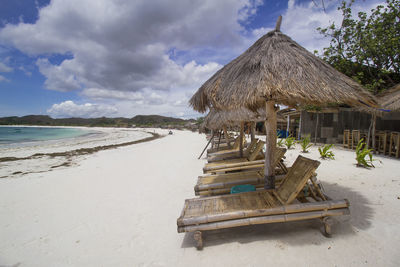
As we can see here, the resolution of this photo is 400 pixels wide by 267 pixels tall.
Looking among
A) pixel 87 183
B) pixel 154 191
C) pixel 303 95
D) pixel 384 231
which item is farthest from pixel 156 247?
pixel 87 183

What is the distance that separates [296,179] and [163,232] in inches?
87.8

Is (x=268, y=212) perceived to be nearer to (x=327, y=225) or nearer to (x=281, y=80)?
(x=327, y=225)

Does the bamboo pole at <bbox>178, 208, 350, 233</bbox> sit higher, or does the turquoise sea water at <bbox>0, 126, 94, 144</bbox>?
the bamboo pole at <bbox>178, 208, 350, 233</bbox>

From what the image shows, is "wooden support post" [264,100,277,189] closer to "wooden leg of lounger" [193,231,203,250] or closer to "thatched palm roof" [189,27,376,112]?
"thatched palm roof" [189,27,376,112]

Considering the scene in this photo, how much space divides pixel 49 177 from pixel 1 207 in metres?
2.29

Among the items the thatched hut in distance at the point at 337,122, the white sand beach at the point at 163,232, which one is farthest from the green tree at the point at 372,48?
the white sand beach at the point at 163,232

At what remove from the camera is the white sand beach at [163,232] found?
2.22 m

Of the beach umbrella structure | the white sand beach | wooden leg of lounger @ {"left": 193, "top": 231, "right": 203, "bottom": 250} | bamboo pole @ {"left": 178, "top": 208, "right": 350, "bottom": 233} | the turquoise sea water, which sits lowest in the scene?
the turquoise sea water

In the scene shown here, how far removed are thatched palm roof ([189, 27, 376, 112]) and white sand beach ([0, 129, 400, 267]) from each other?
189 cm

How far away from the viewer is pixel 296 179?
2658 millimetres

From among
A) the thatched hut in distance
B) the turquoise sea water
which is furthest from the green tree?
the turquoise sea water

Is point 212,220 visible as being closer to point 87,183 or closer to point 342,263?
point 342,263

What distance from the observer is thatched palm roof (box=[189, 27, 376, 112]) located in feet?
8.21

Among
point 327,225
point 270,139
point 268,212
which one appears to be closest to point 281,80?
point 270,139
